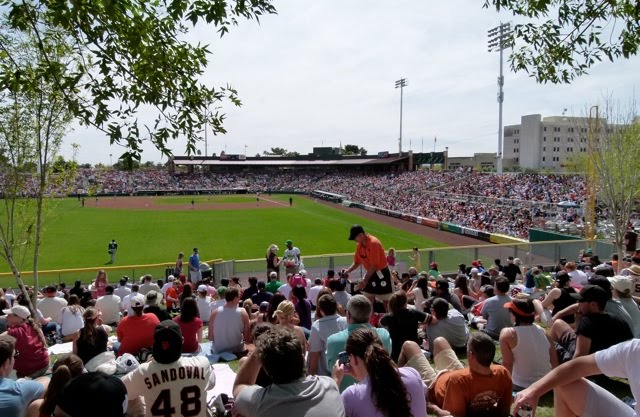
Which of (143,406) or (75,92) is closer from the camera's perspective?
(143,406)

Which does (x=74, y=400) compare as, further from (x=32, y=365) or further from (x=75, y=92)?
(x=32, y=365)

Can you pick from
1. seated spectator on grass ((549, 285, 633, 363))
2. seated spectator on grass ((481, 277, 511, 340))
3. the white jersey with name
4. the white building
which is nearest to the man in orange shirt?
seated spectator on grass ((481, 277, 511, 340))

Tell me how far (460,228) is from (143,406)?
1358 inches

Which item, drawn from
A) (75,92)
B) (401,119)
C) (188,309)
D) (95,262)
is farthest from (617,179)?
(401,119)

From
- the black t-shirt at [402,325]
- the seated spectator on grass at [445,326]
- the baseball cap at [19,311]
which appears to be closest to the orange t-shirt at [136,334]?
the baseball cap at [19,311]

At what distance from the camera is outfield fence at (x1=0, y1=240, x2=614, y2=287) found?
17.6 m

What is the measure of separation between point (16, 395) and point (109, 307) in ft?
25.8

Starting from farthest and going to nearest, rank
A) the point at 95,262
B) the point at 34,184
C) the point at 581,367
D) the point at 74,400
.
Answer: the point at 95,262, the point at 34,184, the point at 581,367, the point at 74,400

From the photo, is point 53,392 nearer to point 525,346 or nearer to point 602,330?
point 525,346

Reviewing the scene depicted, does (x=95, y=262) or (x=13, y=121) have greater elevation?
(x=13, y=121)

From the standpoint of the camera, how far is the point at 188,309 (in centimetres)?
728

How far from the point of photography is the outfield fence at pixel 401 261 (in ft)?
57.9

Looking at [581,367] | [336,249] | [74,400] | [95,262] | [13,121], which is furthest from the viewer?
[336,249]

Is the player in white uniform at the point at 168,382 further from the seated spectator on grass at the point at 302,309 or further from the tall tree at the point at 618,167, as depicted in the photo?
the tall tree at the point at 618,167
